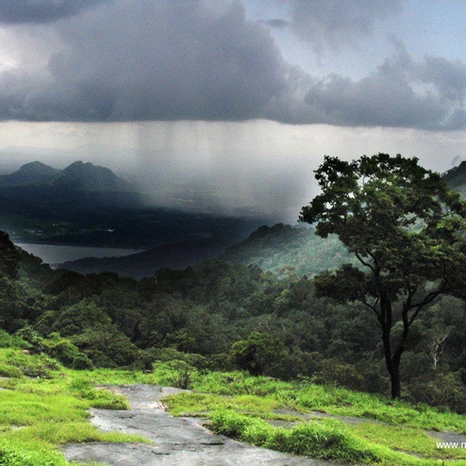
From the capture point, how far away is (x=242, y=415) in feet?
37.3

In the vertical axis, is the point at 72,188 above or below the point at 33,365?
above

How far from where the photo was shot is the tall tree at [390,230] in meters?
18.2

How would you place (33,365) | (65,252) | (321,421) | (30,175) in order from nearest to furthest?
1. (321,421)
2. (33,365)
3. (65,252)
4. (30,175)

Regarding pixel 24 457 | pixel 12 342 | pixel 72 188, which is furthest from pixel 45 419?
pixel 72 188

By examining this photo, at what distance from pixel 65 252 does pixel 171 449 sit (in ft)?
221

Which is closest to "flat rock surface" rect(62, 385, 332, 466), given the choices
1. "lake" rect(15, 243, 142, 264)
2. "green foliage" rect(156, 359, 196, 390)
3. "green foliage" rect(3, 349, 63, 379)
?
"green foliage" rect(156, 359, 196, 390)

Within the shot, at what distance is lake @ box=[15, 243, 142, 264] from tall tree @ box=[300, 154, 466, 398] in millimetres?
51169


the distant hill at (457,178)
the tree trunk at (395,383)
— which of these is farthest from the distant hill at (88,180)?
the tree trunk at (395,383)

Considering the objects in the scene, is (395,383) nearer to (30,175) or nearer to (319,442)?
(319,442)

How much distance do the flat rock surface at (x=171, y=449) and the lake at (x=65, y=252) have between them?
5749cm

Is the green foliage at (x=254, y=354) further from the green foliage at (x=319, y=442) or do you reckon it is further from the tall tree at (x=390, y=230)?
the green foliage at (x=319, y=442)

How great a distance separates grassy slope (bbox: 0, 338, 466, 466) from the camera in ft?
26.8

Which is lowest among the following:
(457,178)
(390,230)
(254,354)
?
(254,354)

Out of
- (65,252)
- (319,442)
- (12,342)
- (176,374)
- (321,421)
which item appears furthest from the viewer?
(65,252)
